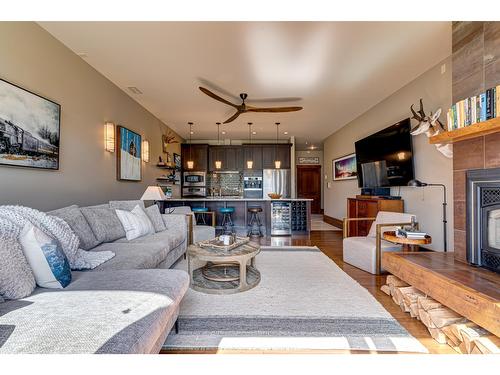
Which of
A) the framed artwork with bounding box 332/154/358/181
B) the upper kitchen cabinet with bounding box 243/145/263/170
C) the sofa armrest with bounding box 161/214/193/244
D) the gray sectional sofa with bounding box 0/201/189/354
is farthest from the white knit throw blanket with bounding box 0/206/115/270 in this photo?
the upper kitchen cabinet with bounding box 243/145/263/170

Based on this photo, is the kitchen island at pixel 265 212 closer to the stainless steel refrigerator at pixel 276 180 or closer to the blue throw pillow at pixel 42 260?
the stainless steel refrigerator at pixel 276 180

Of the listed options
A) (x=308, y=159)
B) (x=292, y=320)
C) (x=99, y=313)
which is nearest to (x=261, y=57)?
(x=292, y=320)

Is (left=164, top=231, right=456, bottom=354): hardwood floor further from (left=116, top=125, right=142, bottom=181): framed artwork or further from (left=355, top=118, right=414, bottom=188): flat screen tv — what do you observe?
(left=116, top=125, right=142, bottom=181): framed artwork

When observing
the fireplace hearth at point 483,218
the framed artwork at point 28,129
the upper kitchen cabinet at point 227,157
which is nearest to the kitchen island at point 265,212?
the upper kitchen cabinet at point 227,157

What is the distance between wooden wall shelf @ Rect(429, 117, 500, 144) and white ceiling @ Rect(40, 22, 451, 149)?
3.94 ft

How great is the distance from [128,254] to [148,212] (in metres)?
1.30

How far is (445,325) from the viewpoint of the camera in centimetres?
170

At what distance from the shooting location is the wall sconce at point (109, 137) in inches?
145

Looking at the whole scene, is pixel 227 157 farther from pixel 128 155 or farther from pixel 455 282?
pixel 455 282

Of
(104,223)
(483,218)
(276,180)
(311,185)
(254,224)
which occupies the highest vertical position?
(276,180)

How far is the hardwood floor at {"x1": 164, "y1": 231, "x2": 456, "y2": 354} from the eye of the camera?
1.69m

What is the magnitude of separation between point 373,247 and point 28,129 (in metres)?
3.93

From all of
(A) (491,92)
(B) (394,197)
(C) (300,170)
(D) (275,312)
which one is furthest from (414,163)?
(C) (300,170)

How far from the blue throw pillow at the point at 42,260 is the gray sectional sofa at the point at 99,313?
0.18ft
